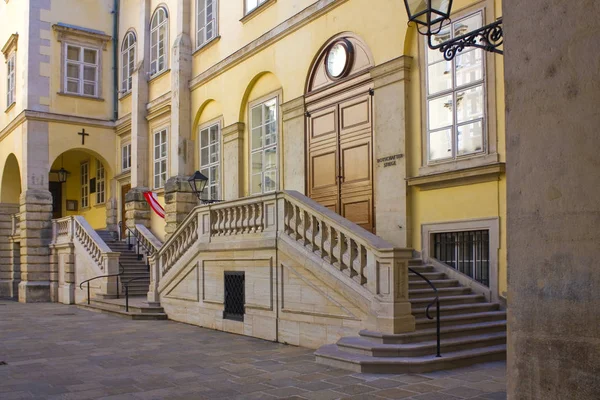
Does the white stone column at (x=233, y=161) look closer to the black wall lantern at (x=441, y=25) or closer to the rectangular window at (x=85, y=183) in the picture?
the black wall lantern at (x=441, y=25)

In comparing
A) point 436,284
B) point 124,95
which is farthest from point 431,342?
point 124,95

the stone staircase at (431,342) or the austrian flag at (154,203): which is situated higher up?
the austrian flag at (154,203)

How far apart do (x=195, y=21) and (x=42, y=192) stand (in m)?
8.72

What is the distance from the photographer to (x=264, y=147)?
16.3 meters

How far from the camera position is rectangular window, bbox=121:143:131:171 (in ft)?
80.3

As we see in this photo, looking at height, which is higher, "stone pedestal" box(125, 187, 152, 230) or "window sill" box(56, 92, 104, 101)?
"window sill" box(56, 92, 104, 101)

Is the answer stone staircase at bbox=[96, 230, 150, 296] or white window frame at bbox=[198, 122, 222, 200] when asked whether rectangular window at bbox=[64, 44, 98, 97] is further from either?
white window frame at bbox=[198, 122, 222, 200]

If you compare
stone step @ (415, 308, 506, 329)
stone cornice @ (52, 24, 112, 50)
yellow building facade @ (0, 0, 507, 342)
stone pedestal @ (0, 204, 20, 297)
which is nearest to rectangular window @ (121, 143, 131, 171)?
yellow building facade @ (0, 0, 507, 342)

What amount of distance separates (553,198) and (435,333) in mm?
5689

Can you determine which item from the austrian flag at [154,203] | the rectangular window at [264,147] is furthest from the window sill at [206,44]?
the austrian flag at [154,203]

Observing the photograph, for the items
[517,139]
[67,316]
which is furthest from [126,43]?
[517,139]

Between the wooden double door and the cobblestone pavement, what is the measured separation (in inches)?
139

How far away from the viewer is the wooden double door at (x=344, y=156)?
1285cm

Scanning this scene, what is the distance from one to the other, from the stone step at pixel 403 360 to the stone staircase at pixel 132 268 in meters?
11.9
